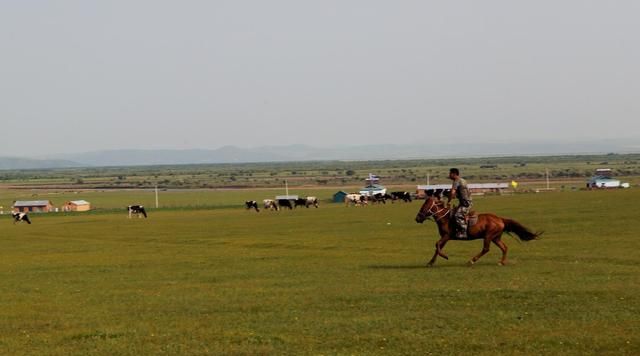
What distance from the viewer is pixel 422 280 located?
19.8 metres

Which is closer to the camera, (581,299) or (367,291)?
(581,299)

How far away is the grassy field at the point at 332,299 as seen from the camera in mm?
12789

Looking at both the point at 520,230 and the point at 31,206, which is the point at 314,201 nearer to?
the point at 31,206

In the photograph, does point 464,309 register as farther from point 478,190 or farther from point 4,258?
point 478,190

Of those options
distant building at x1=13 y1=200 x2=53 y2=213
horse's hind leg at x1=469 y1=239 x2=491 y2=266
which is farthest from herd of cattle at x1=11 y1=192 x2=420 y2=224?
horse's hind leg at x1=469 y1=239 x2=491 y2=266

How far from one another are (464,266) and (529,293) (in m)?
5.79

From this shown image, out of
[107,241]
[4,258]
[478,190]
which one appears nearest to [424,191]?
[478,190]

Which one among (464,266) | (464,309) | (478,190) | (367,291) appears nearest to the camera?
A: (464,309)

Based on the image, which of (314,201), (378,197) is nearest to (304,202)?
(314,201)

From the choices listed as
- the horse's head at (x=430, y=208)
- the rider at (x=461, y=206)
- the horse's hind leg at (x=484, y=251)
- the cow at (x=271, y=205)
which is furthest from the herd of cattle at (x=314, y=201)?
the rider at (x=461, y=206)

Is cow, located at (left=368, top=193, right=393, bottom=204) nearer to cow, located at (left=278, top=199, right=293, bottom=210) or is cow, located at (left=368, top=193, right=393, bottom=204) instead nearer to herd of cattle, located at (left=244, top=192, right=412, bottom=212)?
herd of cattle, located at (left=244, top=192, right=412, bottom=212)

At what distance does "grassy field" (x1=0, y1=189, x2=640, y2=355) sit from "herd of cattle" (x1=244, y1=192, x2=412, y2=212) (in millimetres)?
46788

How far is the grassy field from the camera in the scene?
42.0ft

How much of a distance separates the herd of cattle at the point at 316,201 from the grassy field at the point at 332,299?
46.8 m
